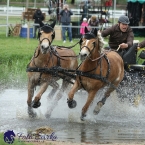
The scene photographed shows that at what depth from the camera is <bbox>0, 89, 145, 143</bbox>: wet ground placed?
10.7m

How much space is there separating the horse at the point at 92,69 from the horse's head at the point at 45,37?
61 cm

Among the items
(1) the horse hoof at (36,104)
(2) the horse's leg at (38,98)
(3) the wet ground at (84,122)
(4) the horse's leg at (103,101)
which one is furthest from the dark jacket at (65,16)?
(1) the horse hoof at (36,104)

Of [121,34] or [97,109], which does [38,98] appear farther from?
[121,34]

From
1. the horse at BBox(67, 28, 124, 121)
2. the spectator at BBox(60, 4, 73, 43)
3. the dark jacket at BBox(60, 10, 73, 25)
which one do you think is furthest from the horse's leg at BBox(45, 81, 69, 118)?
the dark jacket at BBox(60, 10, 73, 25)

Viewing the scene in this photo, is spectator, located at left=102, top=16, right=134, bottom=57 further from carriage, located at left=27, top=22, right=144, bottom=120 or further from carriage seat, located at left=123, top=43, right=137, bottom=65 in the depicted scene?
carriage, located at left=27, top=22, right=144, bottom=120

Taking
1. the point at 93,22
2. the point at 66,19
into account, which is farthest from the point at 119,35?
the point at 66,19

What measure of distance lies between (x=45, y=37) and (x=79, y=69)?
3.03 ft

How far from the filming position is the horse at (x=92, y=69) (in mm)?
11680

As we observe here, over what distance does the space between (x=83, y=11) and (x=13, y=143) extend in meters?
23.8

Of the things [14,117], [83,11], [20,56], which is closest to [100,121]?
[14,117]

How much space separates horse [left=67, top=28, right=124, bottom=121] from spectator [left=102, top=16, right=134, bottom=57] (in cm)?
123

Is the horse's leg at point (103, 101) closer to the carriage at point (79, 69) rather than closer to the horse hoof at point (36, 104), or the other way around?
the carriage at point (79, 69)

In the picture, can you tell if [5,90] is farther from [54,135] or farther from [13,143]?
[13,143]

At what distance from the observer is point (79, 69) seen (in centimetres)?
1213
